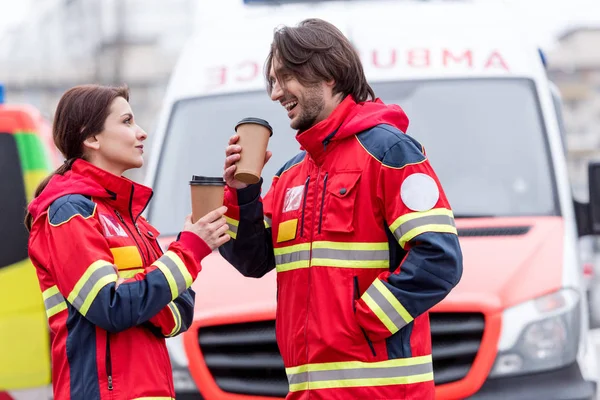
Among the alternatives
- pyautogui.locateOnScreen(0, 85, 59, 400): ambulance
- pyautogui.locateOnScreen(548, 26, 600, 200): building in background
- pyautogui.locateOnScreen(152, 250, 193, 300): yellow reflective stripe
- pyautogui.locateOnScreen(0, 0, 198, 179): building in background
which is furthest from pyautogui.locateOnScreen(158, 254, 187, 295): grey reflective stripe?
pyautogui.locateOnScreen(548, 26, 600, 200): building in background

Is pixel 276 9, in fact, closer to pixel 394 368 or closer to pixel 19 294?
pixel 19 294

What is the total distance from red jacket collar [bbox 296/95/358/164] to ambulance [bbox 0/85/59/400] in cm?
243

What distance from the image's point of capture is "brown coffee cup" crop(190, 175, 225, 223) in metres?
3.46

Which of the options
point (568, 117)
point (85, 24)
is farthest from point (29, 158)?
point (568, 117)

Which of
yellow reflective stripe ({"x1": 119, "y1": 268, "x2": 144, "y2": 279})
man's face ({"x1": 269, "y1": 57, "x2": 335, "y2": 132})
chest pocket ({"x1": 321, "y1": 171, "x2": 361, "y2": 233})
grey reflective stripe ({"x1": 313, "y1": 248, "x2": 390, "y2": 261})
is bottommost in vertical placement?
grey reflective stripe ({"x1": 313, "y1": 248, "x2": 390, "y2": 261})

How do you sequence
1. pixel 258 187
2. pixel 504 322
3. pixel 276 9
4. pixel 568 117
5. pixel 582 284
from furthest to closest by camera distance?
1. pixel 568 117
2. pixel 276 9
3. pixel 582 284
4. pixel 504 322
5. pixel 258 187

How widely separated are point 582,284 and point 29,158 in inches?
113

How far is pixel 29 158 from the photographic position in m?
5.64

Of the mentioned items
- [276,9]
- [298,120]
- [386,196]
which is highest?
[276,9]

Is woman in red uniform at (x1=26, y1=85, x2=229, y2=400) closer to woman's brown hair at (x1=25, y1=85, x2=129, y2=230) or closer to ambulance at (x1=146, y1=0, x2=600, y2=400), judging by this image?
woman's brown hair at (x1=25, y1=85, x2=129, y2=230)

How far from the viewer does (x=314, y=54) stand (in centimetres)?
343

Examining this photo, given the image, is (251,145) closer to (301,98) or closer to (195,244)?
(301,98)

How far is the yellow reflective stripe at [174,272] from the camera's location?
10.7 feet

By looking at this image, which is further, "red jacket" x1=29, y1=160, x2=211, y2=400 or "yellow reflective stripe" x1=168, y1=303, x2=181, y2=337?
"yellow reflective stripe" x1=168, y1=303, x2=181, y2=337
